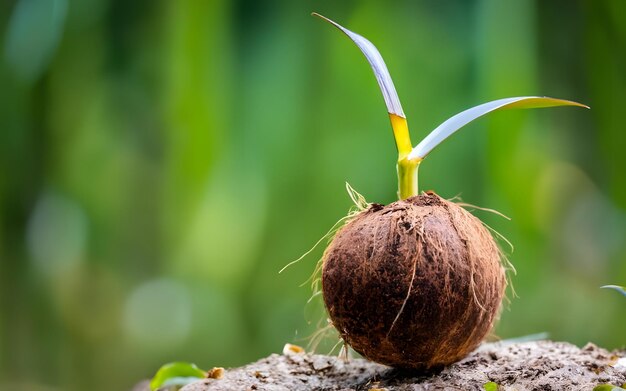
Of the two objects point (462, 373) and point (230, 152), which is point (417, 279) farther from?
point (230, 152)

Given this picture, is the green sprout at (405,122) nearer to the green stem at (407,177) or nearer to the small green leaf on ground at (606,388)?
the green stem at (407,177)

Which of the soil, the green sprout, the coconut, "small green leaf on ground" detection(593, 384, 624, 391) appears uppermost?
the green sprout

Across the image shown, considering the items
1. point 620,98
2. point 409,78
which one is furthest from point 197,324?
point 620,98

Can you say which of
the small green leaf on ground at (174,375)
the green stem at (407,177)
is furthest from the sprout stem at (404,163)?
the small green leaf on ground at (174,375)

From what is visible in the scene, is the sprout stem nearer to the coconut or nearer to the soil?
the coconut

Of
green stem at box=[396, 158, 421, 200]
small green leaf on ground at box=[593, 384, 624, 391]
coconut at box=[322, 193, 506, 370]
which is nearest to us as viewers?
small green leaf on ground at box=[593, 384, 624, 391]

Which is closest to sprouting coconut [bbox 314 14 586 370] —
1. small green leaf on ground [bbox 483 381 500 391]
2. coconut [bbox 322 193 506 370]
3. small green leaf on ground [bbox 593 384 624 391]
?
coconut [bbox 322 193 506 370]
